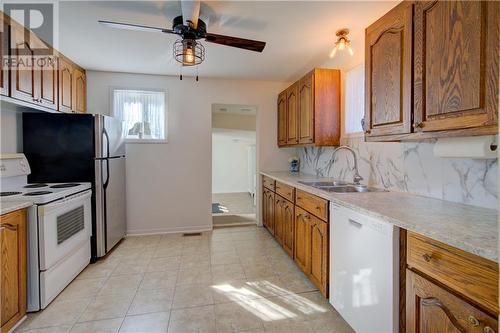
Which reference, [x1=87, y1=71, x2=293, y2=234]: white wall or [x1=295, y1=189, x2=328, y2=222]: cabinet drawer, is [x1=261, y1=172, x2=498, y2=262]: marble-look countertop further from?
[x1=87, y1=71, x2=293, y2=234]: white wall

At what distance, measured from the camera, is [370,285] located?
1479 mm

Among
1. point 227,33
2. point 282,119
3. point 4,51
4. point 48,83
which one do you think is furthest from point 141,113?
point 282,119

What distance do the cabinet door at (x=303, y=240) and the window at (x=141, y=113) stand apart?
96.0 inches

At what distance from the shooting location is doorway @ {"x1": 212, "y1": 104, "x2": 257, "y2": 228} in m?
6.26

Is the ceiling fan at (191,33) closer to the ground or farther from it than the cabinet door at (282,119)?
farther from it

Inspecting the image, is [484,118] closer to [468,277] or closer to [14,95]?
[468,277]

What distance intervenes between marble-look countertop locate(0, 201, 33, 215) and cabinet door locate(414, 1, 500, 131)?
8.81 ft

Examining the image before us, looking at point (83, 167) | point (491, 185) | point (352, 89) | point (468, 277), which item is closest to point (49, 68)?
point (83, 167)

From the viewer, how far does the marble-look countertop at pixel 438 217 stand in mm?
951

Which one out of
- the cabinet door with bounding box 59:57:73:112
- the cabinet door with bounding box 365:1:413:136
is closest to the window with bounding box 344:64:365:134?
the cabinet door with bounding box 365:1:413:136

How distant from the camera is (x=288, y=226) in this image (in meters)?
2.89

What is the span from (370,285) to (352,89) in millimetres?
2119

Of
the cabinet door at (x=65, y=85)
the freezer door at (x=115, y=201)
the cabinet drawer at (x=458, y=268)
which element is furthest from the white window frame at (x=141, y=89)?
the cabinet drawer at (x=458, y=268)

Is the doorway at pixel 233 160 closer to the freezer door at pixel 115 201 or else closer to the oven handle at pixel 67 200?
the freezer door at pixel 115 201
